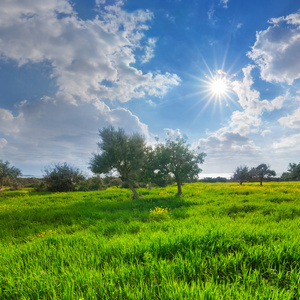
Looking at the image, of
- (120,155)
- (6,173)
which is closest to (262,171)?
(120,155)

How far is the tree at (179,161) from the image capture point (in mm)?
22828

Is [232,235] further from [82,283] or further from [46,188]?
[46,188]

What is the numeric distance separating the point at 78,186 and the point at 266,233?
4627cm

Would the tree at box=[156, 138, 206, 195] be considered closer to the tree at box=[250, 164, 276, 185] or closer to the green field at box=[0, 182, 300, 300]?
the green field at box=[0, 182, 300, 300]

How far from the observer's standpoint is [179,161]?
926 inches

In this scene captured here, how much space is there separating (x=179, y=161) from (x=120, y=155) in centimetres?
863

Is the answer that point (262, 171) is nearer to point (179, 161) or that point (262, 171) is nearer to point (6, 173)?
point (179, 161)

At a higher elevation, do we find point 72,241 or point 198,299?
point 198,299

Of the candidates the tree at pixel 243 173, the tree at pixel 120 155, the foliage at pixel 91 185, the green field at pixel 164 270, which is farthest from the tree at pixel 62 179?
the tree at pixel 243 173

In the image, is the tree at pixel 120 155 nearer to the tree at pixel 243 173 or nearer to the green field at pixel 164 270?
the green field at pixel 164 270

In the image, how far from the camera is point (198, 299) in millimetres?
2623

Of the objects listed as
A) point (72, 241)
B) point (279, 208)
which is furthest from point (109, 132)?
point (279, 208)

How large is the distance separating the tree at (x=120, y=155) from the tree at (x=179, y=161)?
3133 millimetres

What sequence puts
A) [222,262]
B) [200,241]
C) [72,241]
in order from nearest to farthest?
[222,262] → [200,241] → [72,241]
